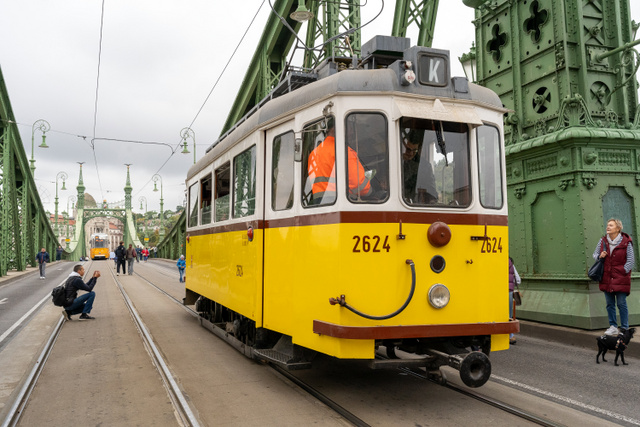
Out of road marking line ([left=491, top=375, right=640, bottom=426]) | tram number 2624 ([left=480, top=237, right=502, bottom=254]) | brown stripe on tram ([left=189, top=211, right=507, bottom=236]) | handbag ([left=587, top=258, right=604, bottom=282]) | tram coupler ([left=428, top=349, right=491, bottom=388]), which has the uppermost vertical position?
brown stripe on tram ([left=189, top=211, right=507, bottom=236])

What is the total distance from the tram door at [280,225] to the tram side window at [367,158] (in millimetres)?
681

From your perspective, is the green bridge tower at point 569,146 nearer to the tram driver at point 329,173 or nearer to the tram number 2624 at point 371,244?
the tram number 2624 at point 371,244

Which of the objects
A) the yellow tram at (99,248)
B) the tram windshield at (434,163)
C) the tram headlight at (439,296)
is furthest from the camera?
the yellow tram at (99,248)

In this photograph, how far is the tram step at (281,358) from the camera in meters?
4.92

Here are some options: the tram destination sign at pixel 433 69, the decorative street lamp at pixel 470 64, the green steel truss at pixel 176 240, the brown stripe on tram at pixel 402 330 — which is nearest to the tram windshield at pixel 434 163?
the tram destination sign at pixel 433 69

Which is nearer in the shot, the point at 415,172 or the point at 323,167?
the point at 415,172

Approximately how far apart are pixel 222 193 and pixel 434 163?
12.1 ft

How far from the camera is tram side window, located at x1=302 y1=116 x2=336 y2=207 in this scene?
472 centimetres

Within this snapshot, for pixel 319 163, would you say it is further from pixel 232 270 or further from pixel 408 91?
pixel 232 270

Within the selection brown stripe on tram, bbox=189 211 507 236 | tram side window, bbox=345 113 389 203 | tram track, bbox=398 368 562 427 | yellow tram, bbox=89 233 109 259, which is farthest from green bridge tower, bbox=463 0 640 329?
yellow tram, bbox=89 233 109 259

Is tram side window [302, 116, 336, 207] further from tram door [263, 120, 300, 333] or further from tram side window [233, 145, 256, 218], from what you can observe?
tram side window [233, 145, 256, 218]

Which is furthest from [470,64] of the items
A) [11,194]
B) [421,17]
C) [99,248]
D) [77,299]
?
[99,248]

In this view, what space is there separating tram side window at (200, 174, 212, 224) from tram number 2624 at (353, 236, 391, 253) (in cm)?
420

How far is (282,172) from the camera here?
214 inches
